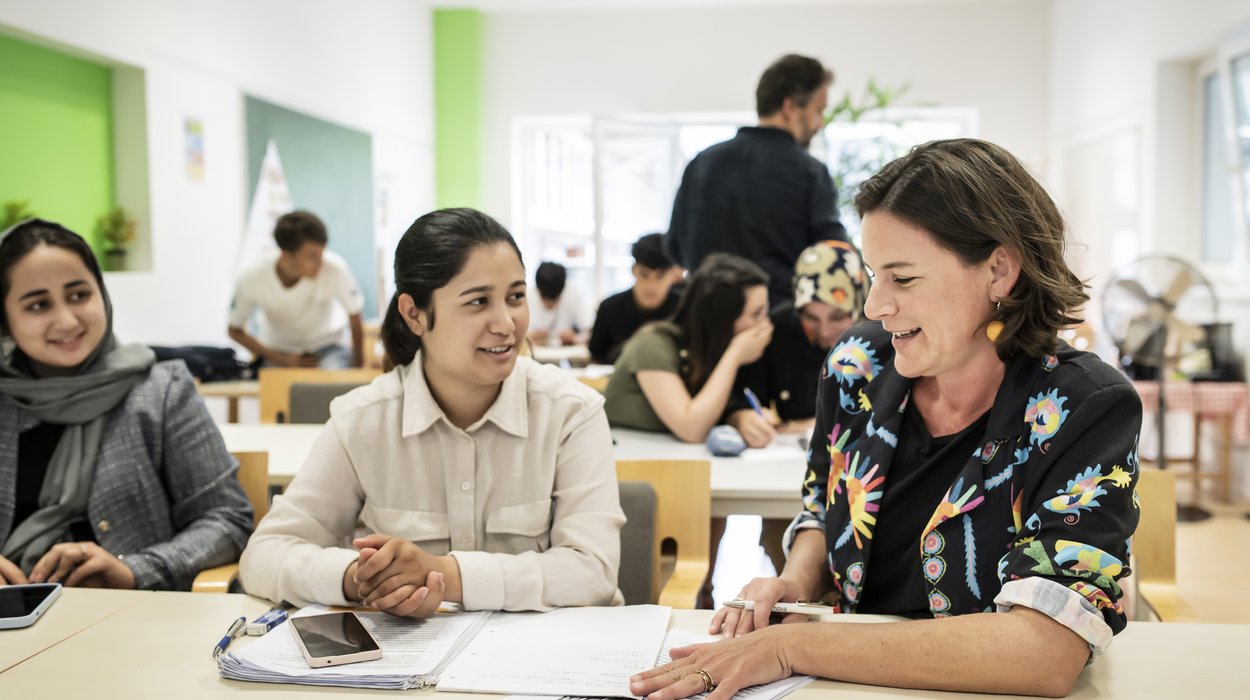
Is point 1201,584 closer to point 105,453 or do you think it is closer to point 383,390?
point 383,390

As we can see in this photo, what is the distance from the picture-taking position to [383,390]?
1.90m

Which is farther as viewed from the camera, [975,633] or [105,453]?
[105,453]

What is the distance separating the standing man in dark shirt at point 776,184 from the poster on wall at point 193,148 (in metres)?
3.61

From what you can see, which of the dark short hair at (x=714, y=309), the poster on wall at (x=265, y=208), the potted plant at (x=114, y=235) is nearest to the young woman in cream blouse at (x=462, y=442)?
the dark short hair at (x=714, y=309)

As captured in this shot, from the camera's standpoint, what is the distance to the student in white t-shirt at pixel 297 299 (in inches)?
224

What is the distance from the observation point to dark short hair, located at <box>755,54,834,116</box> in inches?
149

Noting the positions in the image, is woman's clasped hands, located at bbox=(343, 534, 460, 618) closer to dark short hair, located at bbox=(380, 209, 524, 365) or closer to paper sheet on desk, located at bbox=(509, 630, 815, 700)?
paper sheet on desk, located at bbox=(509, 630, 815, 700)

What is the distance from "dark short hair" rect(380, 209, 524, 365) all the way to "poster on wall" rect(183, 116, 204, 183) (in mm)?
4814

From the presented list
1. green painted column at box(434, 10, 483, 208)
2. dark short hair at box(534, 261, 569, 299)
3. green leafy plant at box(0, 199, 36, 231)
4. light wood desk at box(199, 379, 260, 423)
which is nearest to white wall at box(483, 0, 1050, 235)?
green painted column at box(434, 10, 483, 208)

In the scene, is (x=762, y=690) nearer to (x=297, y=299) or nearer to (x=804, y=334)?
(x=804, y=334)

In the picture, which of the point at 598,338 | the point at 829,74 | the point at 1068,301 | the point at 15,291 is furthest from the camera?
the point at 598,338

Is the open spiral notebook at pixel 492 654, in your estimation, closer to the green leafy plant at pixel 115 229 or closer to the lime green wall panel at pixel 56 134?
the lime green wall panel at pixel 56 134

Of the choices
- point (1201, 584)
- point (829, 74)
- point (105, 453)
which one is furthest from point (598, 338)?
point (105, 453)

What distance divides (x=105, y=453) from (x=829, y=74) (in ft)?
8.87
